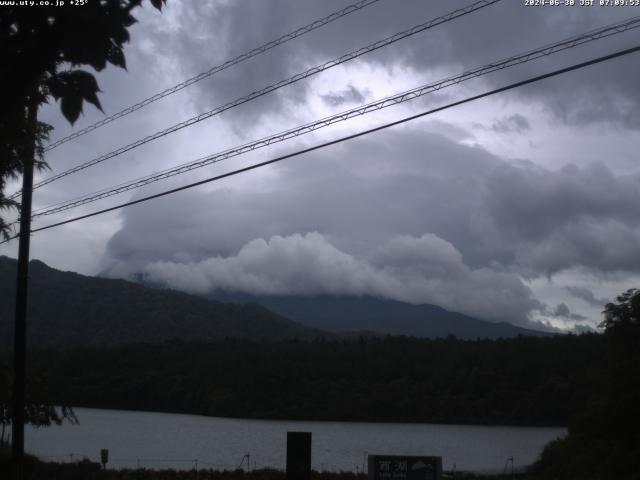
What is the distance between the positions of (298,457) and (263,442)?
50906 millimetres

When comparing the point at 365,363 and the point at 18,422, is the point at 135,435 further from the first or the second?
the point at 18,422

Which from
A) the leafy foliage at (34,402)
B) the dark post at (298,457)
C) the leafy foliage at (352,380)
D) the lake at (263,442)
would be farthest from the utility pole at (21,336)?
the leafy foliage at (352,380)

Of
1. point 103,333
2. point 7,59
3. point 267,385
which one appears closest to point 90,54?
point 7,59

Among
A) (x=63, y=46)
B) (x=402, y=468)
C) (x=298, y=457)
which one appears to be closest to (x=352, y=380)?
(x=298, y=457)

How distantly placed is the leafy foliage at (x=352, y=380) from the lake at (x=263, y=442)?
4169 mm

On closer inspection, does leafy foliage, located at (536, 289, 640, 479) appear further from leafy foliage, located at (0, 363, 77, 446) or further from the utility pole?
the utility pole

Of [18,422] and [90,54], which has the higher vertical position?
[90,54]

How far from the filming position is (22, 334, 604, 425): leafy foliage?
8688 cm

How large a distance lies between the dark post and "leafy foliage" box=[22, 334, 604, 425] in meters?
67.0

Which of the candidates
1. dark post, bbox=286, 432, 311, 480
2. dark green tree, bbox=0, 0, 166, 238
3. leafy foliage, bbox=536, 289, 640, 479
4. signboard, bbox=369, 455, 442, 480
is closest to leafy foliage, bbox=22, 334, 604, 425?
leafy foliage, bbox=536, 289, 640, 479

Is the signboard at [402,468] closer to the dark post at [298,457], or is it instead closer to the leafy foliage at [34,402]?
the dark post at [298,457]

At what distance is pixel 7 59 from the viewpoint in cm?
475

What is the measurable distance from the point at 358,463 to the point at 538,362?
4674 centimetres

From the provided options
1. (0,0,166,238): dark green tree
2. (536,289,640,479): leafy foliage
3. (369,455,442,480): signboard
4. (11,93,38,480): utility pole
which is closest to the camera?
(0,0,166,238): dark green tree
